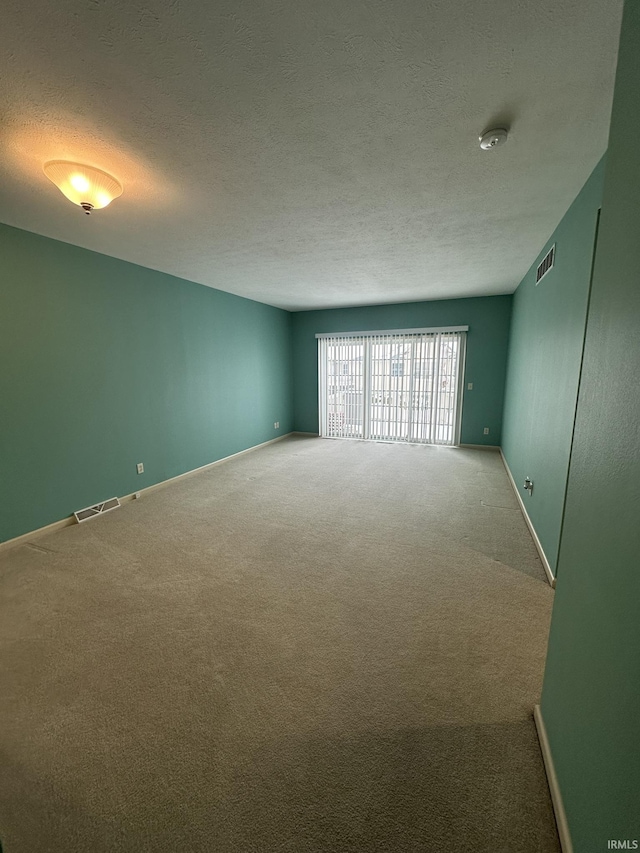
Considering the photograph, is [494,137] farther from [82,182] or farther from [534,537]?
[534,537]

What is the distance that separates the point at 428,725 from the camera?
1304 millimetres

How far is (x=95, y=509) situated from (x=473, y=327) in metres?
5.75

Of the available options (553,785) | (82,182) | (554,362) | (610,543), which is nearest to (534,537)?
(554,362)

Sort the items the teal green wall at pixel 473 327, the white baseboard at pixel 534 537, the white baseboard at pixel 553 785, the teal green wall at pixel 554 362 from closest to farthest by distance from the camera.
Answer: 1. the white baseboard at pixel 553 785
2. the teal green wall at pixel 554 362
3. the white baseboard at pixel 534 537
4. the teal green wall at pixel 473 327

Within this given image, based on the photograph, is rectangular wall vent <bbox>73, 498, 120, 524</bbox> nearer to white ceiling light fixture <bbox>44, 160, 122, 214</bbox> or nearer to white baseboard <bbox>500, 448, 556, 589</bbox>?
white ceiling light fixture <bbox>44, 160, 122, 214</bbox>

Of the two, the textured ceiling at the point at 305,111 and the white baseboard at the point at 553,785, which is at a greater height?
the textured ceiling at the point at 305,111

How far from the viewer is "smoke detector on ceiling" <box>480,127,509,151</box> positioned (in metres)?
1.50

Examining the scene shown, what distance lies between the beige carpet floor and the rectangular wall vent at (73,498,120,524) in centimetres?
36

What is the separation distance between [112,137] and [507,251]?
329cm

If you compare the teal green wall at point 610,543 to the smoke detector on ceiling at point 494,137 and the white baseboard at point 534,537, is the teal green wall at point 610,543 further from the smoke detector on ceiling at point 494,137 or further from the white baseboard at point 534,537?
the white baseboard at point 534,537

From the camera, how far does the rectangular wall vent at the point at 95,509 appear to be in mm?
3133

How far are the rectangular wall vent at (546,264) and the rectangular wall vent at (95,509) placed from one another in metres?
4.64

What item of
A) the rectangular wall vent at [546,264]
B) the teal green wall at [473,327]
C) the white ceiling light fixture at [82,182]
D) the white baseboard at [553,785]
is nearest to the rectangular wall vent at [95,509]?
the white ceiling light fixture at [82,182]

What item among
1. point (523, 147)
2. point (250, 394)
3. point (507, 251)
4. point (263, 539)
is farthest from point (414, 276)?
point (263, 539)
